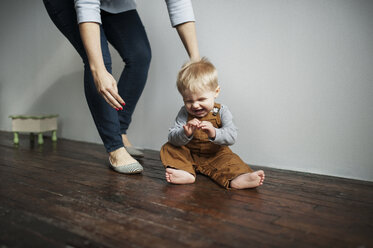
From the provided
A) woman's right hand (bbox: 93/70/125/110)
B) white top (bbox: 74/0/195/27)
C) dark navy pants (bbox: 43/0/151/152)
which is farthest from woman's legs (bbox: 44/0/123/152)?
woman's right hand (bbox: 93/70/125/110)

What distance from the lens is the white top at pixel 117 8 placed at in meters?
1.04

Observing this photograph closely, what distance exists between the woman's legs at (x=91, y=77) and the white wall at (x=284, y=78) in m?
0.53

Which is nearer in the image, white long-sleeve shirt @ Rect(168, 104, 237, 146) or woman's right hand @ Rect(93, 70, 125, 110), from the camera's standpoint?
woman's right hand @ Rect(93, 70, 125, 110)

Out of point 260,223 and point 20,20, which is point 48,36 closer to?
point 20,20

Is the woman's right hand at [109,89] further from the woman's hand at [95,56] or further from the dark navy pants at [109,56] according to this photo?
the dark navy pants at [109,56]

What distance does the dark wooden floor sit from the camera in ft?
2.24

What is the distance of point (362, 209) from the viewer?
904mm

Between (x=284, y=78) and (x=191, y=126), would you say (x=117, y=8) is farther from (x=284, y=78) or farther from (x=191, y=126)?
(x=284, y=78)

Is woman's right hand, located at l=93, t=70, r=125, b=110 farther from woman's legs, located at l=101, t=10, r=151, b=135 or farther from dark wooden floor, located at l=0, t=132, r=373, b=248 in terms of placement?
woman's legs, located at l=101, t=10, r=151, b=135

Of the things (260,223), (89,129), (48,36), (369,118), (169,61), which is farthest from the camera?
(48,36)

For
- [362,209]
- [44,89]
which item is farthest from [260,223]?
[44,89]

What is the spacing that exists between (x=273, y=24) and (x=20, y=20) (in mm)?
2124

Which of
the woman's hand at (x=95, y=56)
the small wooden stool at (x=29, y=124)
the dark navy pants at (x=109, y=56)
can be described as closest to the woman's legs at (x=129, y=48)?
the dark navy pants at (x=109, y=56)

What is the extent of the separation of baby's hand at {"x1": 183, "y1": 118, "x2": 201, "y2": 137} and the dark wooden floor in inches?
7.6
